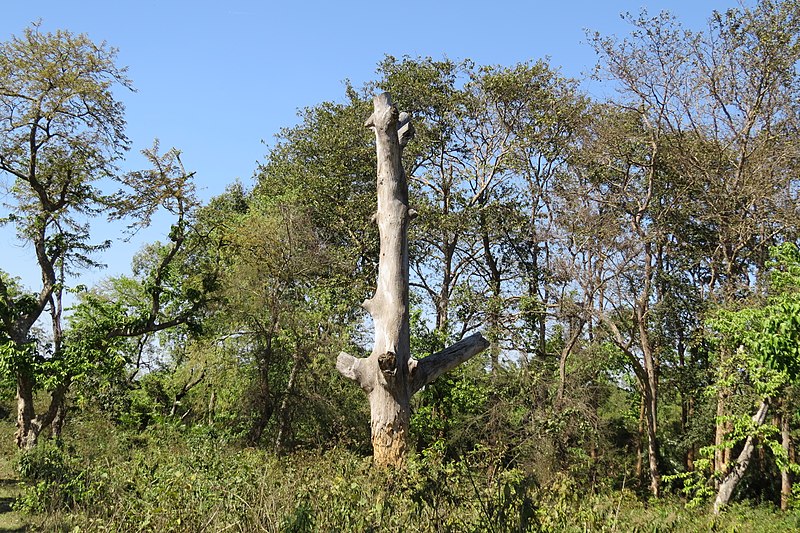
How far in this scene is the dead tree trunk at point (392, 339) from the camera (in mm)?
6398

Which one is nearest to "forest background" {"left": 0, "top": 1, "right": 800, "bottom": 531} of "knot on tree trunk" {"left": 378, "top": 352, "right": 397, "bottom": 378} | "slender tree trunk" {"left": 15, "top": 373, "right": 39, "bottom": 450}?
"slender tree trunk" {"left": 15, "top": 373, "right": 39, "bottom": 450}

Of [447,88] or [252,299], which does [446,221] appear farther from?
[252,299]

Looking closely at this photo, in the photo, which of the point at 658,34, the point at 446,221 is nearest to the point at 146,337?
the point at 446,221

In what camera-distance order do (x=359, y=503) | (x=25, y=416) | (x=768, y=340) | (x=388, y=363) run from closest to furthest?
(x=359, y=503)
(x=388, y=363)
(x=768, y=340)
(x=25, y=416)

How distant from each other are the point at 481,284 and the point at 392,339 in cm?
1309

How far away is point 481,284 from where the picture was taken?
1939cm

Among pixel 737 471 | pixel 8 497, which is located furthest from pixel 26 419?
pixel 737 471

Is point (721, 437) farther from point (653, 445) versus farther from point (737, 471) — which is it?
point (737, 471)

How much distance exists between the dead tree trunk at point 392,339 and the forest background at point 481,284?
4137 millimetres

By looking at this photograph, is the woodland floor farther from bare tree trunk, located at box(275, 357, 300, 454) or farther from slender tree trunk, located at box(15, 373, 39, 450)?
bare tree trunk, located at box(275, 357, 300, 454)

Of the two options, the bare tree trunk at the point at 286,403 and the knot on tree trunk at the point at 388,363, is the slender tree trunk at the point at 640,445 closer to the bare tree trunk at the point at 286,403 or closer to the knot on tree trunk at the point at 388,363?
the bare tree trunk at the point at 286,403

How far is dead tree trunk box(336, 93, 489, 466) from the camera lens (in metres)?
6.40

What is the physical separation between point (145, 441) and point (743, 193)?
516 inches

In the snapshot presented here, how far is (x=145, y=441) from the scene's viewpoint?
14.6 m
